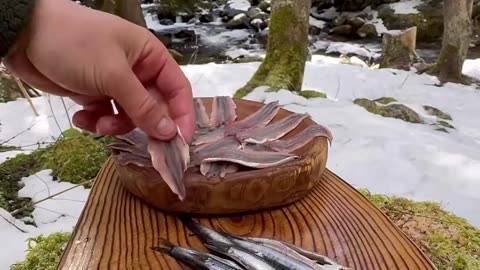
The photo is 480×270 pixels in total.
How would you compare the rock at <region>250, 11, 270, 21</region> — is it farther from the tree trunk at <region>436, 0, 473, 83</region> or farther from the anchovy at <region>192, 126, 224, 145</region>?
the anchovy at <region>192, 126, 224, 145</region>

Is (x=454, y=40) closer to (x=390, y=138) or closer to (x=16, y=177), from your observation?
(x=390, y=138)

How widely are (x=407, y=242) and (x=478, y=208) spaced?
5.86 ft

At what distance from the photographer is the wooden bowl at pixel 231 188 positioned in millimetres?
1261

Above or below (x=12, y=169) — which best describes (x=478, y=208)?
below

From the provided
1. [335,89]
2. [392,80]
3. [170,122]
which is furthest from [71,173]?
[392,80]

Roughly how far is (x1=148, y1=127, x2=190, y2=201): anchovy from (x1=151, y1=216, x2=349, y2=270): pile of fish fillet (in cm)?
16

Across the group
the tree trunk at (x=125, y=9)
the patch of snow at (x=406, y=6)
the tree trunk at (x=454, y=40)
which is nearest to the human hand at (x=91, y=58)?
the tree trunk at (x=125, y=9)

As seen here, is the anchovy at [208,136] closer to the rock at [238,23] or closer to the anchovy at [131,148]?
the anchovy at [131,148]

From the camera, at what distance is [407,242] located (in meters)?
1.19

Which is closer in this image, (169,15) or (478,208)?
(478,208)

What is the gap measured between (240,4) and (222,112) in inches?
464

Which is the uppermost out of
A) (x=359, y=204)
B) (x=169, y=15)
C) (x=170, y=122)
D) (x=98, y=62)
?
(x=98, y=62)

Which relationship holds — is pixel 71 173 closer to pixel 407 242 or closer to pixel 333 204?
pixel 333 204

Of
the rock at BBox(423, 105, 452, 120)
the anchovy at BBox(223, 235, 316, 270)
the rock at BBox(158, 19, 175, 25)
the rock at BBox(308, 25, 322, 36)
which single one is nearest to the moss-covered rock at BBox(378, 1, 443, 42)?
the rock at BBox(308, 25, 322, 36)
